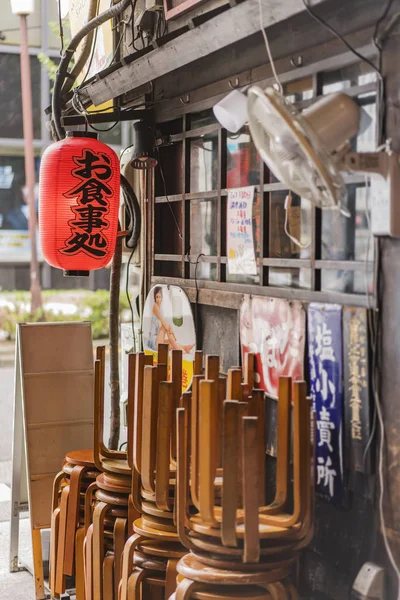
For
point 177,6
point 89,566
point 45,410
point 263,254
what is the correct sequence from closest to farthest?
point 263,254 < point 89,566 < point 177,6 < point 45,410

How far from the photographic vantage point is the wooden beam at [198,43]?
13.3 ft

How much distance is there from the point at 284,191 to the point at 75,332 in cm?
299

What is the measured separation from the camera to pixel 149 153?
22.1 ft

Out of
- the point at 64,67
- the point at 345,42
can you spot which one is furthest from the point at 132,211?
the point at 345,42

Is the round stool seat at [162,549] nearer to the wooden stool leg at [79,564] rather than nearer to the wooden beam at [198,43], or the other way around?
the wooden stool leg at [79,564]

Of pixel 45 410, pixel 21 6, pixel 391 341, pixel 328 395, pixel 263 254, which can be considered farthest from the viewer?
pixel 21 6

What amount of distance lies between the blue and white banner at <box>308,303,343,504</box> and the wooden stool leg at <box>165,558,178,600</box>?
1.10 m

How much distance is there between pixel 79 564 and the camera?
6.25m

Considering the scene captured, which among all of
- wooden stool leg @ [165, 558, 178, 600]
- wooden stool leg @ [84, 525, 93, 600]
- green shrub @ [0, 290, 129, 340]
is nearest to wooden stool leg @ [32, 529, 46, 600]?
wooden stool leg @ [84, 525, 93, 600]

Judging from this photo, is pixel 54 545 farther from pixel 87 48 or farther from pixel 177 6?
pixel 87 48

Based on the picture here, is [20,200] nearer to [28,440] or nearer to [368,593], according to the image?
[28,440]

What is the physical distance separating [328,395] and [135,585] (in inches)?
70.7

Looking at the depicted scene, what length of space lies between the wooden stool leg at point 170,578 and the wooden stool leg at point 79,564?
152 cm

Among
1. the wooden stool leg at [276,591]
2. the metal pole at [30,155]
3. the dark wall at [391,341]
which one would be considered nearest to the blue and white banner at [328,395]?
the dark wall at [391,341]
